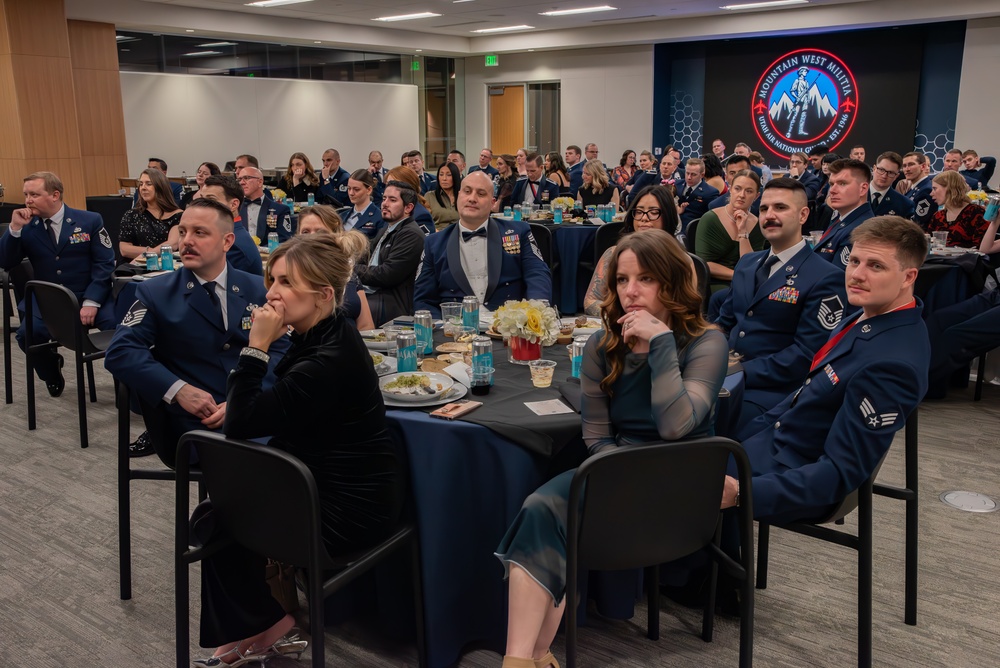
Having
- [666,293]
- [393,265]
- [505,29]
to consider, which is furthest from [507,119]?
[666,293]

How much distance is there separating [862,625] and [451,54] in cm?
1857

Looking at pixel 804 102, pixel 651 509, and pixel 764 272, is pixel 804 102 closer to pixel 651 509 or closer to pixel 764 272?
pixel 764 272

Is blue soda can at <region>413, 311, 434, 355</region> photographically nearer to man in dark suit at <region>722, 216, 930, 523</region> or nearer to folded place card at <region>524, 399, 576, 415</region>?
folded place card at <region>524, 399, 576, 415</region>

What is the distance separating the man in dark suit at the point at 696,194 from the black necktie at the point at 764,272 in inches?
177

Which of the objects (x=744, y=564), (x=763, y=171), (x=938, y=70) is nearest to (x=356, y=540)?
(x=744, y=564)

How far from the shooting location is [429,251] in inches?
178

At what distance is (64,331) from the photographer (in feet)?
14.7

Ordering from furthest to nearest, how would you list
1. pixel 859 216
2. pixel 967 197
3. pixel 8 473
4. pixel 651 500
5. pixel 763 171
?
pixel 763 171, pixel 967 197, pixel 859 216, pixel 8 473, pixel 651 500

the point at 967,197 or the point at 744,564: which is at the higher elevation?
the point at 967,197

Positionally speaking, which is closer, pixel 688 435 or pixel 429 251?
pixel 688 435

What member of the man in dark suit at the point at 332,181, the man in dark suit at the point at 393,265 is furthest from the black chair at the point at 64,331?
the man in dark suit at the point at 332,181

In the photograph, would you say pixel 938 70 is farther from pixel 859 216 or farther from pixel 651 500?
pixel 651 500

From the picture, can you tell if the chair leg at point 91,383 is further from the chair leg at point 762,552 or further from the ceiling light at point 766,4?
the ceiling light at point 766,4

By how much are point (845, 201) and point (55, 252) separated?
4888 mm
